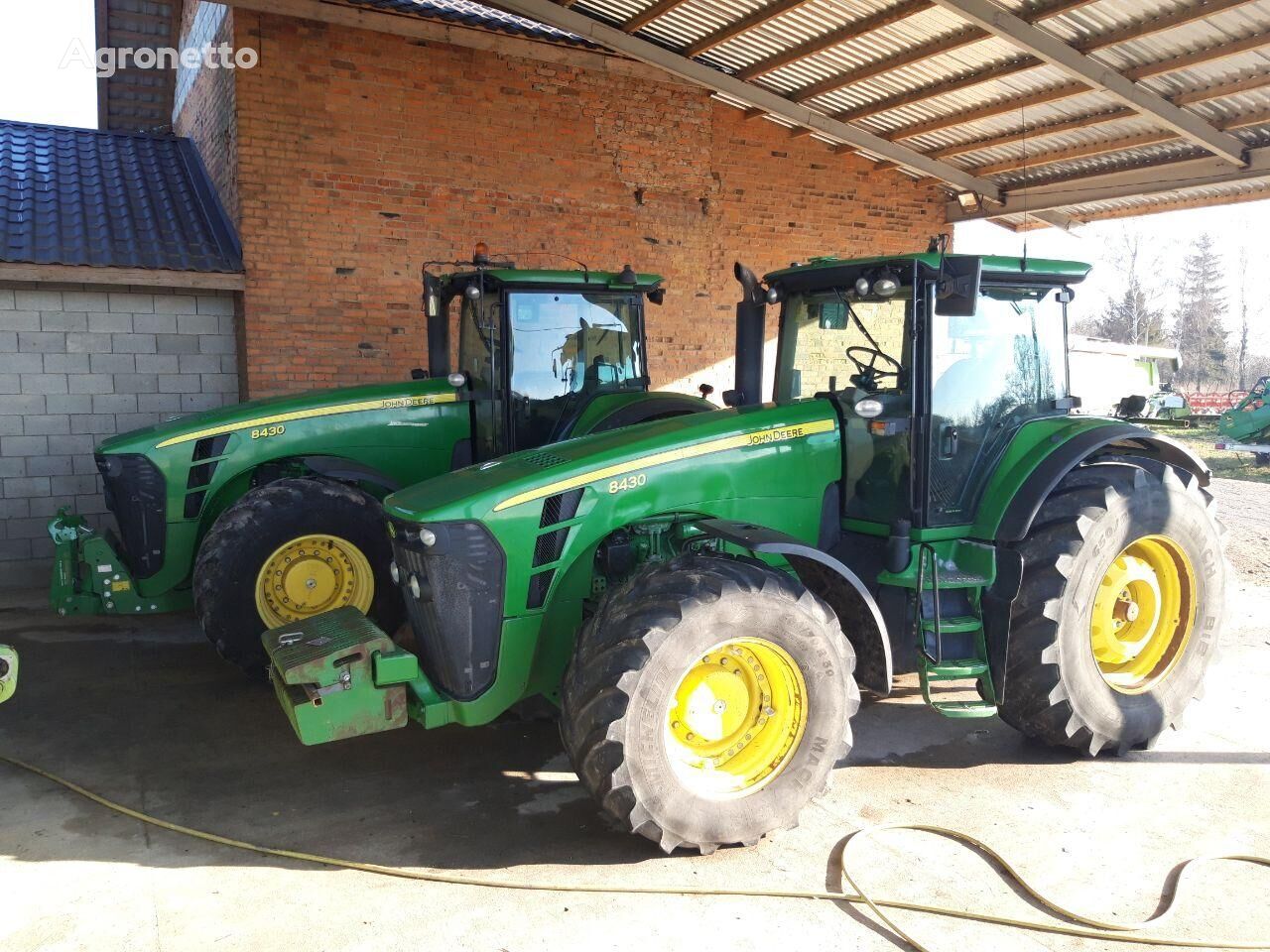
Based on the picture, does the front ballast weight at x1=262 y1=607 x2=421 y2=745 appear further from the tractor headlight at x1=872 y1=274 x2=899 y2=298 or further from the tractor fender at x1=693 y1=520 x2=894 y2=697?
the tractor headlight at x1=872 y1=274 x2=899 y2=298

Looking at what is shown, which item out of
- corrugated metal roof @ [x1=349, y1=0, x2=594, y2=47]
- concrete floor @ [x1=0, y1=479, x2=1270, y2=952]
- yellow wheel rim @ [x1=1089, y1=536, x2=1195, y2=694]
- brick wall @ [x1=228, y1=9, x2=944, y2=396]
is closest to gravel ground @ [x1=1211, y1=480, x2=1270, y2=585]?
yellow wheel rim @ [x1=1089, y1=536, x2=1195, y2=694]

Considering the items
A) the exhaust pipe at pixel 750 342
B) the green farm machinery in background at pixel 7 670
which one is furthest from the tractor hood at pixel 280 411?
the exhaust pipe at pixel 750 342

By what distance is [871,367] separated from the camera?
4.57 metres

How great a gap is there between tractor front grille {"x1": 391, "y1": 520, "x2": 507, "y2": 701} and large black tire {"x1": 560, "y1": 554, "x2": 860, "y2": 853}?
15.3 inches

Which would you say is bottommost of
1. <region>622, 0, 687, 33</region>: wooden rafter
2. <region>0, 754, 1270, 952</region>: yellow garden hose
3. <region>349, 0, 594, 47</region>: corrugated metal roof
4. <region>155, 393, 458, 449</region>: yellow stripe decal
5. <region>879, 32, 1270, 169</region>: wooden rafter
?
<region>0, 754, 1270, 952</region>: yellow garden hose

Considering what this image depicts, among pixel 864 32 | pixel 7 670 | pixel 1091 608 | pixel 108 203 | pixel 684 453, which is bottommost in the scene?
pixel 7 670

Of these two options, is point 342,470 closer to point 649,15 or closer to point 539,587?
point 539,587

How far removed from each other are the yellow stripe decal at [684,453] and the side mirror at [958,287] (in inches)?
29.1

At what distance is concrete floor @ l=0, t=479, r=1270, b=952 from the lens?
3.32m

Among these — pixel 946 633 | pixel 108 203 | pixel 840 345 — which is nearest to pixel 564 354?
pixel 840 345

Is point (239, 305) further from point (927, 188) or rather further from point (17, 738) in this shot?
point (927, 188)

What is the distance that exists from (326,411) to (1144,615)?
496 centimetres

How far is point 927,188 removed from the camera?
12273 millimetres

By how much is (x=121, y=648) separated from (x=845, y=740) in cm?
520
